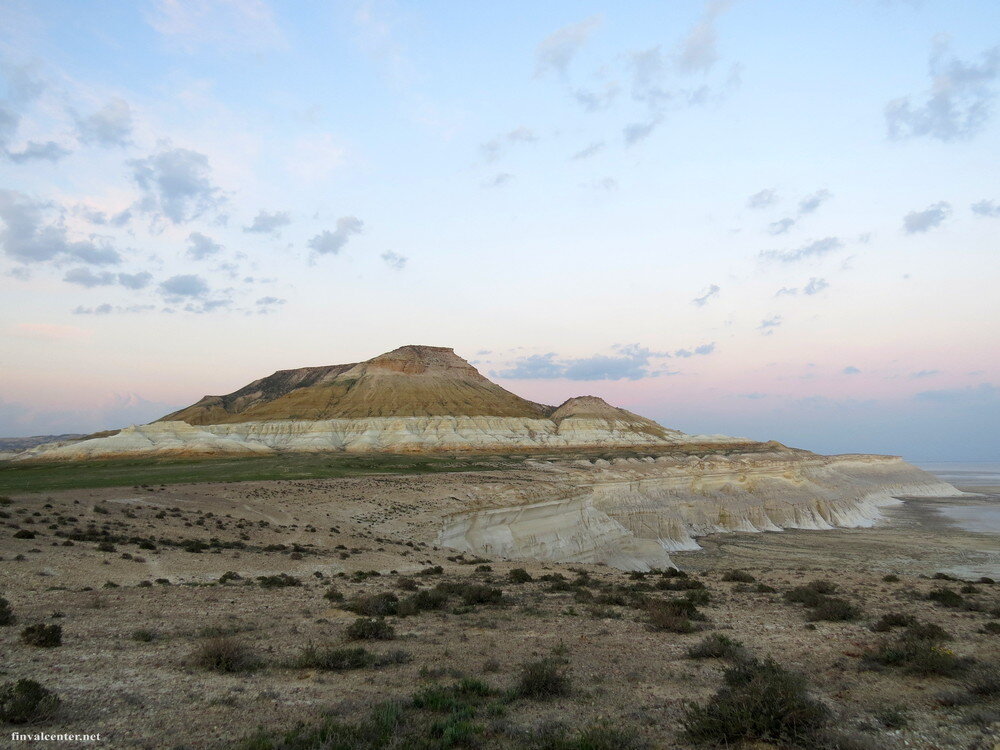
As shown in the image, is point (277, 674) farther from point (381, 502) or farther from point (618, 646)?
point (381, 502)

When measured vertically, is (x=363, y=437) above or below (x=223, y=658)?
above

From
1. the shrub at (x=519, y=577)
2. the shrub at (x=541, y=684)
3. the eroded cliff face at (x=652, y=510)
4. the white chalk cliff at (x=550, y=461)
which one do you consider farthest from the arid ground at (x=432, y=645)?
the white chalk cliff at (x=550, y=461)

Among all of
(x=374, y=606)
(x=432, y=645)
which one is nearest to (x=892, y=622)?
(x=432, y=645)

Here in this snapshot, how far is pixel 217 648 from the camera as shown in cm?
905

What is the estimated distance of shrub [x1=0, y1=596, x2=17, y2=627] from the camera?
34.2 ft

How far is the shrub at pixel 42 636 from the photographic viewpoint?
927 cm

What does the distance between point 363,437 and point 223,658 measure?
363 feet

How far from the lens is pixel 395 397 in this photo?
5906 inches

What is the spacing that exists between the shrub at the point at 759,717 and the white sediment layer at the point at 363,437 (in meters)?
92.5

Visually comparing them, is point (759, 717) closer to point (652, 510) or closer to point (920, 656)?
point (920, 656)

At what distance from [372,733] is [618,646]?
20.7 ft

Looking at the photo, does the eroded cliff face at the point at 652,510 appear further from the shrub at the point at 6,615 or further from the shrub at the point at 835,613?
the shrub at the point at 6,615

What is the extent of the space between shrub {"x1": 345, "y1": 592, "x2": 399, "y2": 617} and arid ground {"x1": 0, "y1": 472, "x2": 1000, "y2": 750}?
0.05 m

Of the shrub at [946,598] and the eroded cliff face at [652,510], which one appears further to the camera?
the eroded cliff face at [652,510]
